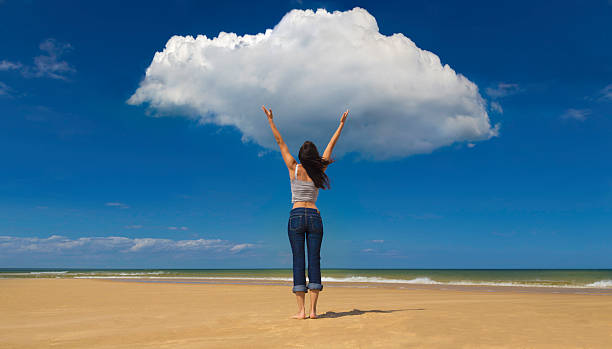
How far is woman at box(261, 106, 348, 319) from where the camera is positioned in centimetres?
608

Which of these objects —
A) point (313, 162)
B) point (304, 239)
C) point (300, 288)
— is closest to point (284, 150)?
point (313, 162)

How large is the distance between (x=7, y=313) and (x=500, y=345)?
9.22 metres

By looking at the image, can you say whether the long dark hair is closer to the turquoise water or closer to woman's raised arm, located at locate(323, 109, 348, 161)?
woman's raised arm, located at locate(323, 109, 348, 161)

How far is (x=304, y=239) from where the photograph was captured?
243 inches

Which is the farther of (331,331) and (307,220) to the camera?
(307,220)

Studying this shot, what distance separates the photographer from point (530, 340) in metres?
4.52

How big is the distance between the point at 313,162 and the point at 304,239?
1.16m

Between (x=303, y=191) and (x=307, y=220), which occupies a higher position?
(x=303, y=191)

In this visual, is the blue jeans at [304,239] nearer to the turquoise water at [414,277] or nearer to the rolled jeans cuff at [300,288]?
the rolled jeans cuff at [300,288]

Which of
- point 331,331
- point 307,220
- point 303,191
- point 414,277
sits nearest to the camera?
point 331,331

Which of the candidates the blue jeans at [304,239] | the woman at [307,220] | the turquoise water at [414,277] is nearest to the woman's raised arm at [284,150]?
the woman at [307,220]

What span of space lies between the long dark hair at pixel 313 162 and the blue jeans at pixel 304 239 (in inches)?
18.2

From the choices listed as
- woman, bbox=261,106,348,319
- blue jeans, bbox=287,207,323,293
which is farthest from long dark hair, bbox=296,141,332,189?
blue jeans, bbox=287,207,323,293

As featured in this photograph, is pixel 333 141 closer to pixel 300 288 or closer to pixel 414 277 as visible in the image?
pixel 300 288
